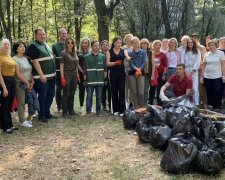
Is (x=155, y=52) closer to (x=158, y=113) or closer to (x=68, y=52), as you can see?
(x=68, y=52)

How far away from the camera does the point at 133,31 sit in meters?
31.0

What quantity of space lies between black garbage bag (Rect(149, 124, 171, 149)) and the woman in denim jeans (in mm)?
2704

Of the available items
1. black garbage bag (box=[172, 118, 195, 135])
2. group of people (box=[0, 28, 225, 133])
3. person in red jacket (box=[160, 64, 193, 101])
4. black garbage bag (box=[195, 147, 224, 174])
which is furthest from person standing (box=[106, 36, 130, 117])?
black garbage bag (box=[195, 147, 224, 174])

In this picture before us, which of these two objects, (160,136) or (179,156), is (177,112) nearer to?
(160,136)

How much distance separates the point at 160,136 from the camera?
6043 mm

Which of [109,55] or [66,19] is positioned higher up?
[66,19]

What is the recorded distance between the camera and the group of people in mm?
7910

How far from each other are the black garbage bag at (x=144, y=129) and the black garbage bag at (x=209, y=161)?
151 centimetres

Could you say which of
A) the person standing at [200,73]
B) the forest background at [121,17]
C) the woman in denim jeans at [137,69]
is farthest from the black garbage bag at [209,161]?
the forest background at [121,17]

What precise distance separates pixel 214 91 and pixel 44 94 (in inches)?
162

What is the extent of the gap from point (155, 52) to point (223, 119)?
8.71 ft

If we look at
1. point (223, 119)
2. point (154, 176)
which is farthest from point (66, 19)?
point (154, 176)

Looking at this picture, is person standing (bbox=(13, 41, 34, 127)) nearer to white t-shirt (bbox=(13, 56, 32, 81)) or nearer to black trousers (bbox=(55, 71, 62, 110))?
white t-shirt (bbox=(13, 56, 32, 81))

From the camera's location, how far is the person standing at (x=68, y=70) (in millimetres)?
8523
